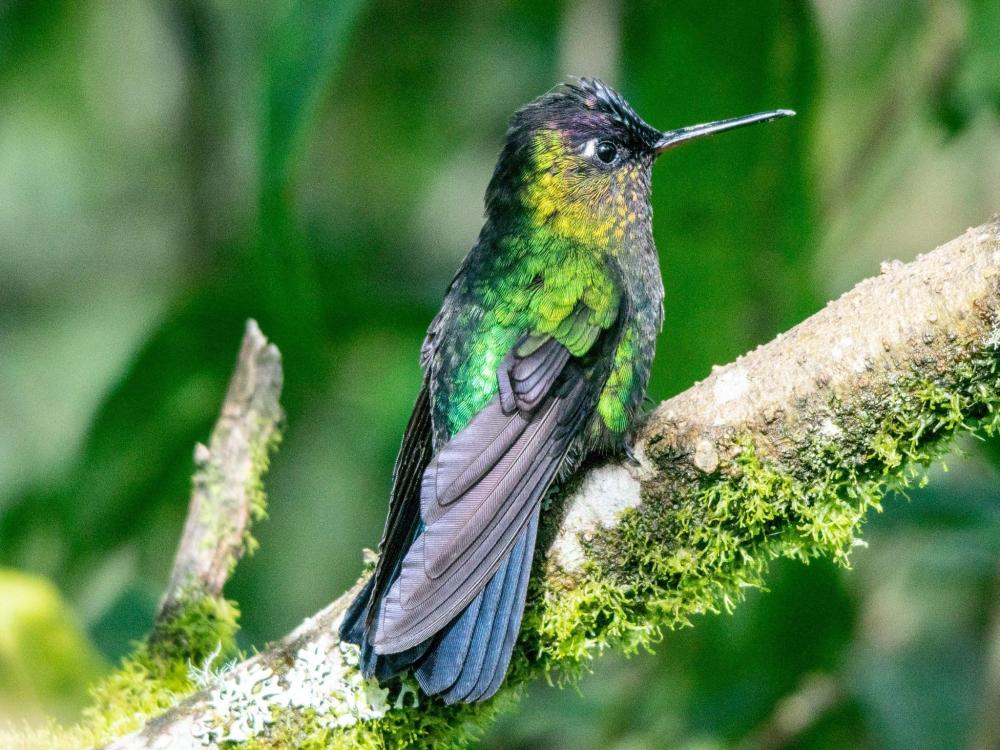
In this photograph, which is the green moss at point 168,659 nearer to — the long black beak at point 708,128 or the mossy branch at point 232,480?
the mossy branch at point 232,480

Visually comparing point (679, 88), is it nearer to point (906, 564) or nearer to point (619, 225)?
point (619, 225)

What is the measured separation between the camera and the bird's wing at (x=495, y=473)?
254 centimetres

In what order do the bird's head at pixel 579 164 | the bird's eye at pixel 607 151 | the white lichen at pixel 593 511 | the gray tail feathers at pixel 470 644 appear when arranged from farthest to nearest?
the bird's eye at pixel 607 151 < the bird's head at pixel 579 164 < the white lichen at pixel 593 511 < the gray tail feathers at pixel 470 644

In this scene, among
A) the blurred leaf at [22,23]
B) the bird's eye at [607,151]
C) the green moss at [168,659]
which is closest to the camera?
the green moss at [168,659]

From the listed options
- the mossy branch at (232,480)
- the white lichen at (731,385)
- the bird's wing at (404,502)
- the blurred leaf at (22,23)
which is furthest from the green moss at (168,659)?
the blurred leaf at (22,23)

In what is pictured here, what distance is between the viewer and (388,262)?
6.57 metres

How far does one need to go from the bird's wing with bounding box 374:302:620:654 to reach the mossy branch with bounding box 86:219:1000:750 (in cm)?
15

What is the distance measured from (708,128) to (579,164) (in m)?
Answer: 0.44

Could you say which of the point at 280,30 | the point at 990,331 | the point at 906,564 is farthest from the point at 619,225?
the point at 906,564

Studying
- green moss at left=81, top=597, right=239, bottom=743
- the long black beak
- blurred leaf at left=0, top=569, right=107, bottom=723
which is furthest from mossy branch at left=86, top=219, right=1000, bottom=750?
the long black beak

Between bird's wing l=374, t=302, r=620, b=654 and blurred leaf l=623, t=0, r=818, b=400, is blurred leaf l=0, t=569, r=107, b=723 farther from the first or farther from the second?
blurred leaf l=623, t=0, r=818, b=400

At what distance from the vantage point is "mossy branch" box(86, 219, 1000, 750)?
244cm

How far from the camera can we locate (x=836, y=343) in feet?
8.30

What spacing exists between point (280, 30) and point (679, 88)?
138cm
